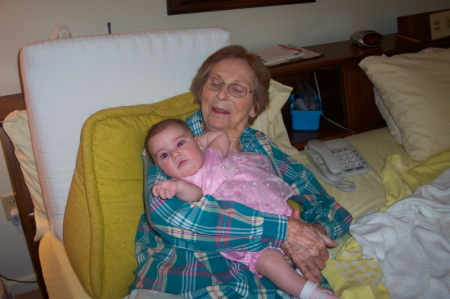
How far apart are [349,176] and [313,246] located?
653 mm

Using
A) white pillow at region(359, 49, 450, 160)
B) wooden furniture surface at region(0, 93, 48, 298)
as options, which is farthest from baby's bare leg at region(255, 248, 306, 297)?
white pillow at region(359, 49, 450, 160)

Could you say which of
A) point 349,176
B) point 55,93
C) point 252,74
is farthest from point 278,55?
point 55,93

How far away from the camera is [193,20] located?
2.02m

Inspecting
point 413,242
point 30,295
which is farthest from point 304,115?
point 30,295

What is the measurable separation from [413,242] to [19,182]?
62.8 inches

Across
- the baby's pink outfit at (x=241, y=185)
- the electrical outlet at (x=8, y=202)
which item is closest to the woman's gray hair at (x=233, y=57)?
the baby's pink outfit at (x=241, y=185)

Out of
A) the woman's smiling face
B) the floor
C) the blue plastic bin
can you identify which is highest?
the woman's smiling face

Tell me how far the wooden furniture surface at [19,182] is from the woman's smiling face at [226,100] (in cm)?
79

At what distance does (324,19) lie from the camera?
Answer: 7.99 feet

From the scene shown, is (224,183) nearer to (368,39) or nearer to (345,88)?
(345,88)

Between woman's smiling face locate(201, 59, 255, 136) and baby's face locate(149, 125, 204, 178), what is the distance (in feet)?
0.81

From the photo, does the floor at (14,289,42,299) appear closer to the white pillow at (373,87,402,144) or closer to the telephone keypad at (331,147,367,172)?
the telephone keypad at (331,147,367,172)

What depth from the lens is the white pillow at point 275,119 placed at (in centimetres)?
183

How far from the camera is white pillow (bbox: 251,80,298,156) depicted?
183cm
